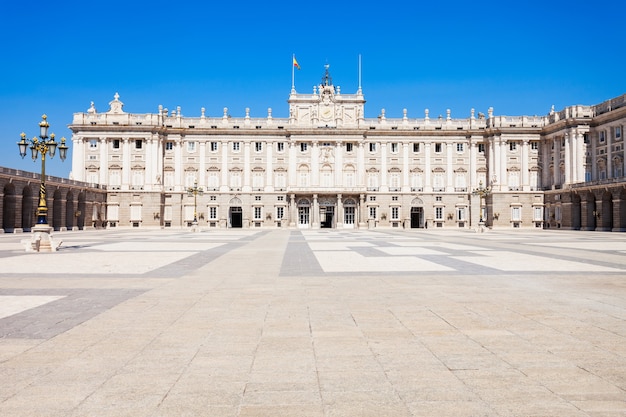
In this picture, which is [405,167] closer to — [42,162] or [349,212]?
[349,212]

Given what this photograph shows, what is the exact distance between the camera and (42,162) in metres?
24.4

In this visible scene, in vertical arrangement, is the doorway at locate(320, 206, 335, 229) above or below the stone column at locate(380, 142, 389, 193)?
below

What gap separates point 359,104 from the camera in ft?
235

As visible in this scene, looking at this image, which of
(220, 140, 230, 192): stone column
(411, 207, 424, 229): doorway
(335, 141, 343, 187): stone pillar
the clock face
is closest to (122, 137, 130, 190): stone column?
(220, 140, 230, 192): stone column

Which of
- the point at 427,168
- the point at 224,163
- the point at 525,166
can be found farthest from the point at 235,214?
the point at 525,166

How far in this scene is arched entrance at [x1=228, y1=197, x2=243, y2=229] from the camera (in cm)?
7125

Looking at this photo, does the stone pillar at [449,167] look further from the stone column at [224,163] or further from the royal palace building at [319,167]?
the stone column at [224,163]

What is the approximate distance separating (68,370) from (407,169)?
6938 cm

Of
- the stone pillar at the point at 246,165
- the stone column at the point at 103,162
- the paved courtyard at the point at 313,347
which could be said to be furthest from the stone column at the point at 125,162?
the paved courtyard at the point at 313,347

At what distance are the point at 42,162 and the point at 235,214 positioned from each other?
48.0 meters

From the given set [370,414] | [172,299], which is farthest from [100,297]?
[370,414]

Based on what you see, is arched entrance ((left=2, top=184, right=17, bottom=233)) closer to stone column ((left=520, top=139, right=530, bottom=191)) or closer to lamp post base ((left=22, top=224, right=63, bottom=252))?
lamp post base ((left=22, top=224, right=63, bottom=252))

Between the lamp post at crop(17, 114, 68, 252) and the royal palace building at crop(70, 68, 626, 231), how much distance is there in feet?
145

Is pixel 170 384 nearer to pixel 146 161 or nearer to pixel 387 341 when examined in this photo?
pixel 387 341
